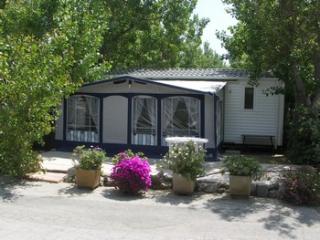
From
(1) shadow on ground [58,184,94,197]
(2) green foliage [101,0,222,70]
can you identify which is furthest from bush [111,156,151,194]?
(2) green foliage [101,0,222,70]

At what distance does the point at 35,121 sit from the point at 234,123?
26.5 ft

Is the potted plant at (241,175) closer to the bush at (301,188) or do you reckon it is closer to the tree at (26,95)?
the bush at (301,188)

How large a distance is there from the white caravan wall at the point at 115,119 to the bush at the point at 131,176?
227 inches

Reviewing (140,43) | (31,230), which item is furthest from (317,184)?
(140,43)

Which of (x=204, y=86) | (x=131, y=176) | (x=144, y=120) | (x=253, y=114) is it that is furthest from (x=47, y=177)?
(x=253, y=114)

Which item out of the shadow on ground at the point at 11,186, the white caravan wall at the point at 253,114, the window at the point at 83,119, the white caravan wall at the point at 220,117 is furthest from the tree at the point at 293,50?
the shadow on ground at the point at 11,186

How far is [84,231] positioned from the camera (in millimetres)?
7227

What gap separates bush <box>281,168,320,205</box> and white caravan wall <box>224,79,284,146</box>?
24.4 feet

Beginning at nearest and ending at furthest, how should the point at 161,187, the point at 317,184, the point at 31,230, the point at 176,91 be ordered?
the point at 31,230
the point at 317,184
the point at 161,187
the point at 176,91

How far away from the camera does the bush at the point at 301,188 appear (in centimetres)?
923

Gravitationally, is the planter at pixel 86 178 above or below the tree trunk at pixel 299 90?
below

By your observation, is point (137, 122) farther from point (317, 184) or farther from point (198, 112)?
point (317, 184)

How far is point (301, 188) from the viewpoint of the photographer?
9.25 m

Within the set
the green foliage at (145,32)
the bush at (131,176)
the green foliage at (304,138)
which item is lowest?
the bush at (131,176)
